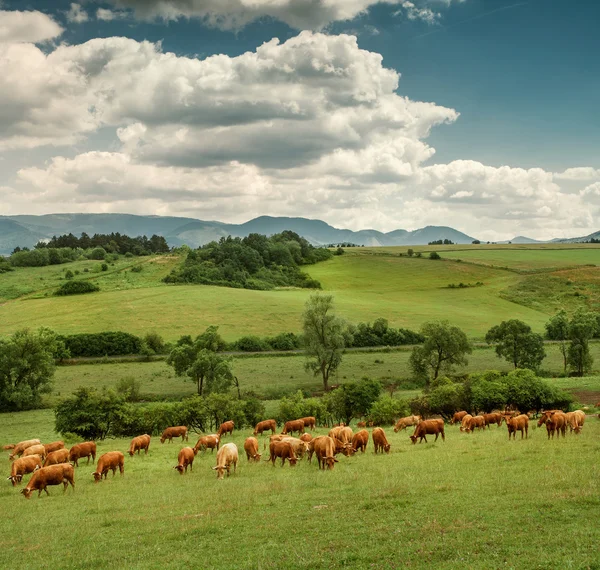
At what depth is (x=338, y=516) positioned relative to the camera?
16.2m

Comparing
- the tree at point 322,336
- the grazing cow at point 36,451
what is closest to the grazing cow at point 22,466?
the grazing cow at point 36,451

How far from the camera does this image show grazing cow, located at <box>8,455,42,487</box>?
2545cm

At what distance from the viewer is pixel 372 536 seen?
46.5ft

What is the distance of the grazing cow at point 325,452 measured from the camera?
81.1ft

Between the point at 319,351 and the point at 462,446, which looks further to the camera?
the point at 319,351

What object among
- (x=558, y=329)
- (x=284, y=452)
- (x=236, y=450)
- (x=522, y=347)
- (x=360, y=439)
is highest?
(x=236, y=450)

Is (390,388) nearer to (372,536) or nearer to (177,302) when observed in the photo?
(372,536)

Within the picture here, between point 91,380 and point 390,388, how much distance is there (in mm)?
39990

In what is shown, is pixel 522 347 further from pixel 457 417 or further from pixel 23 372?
pixel 23 372

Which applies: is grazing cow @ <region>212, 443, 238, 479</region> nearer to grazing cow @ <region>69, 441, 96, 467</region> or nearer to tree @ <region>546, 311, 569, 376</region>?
grazing cow @ <region>69, 441, 96, 467</region>

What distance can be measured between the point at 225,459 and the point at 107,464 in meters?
6.18

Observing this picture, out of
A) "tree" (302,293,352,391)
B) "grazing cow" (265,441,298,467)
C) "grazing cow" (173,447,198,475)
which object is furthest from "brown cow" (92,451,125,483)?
"tree" (302,293,352,391)

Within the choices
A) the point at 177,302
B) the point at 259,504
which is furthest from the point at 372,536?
the point at 177,302

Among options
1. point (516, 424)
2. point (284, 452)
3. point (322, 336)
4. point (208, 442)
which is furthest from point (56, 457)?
point (322, 336)
